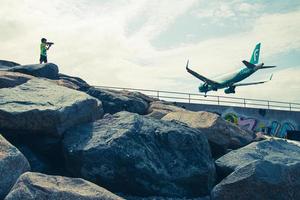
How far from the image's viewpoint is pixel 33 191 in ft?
17.3

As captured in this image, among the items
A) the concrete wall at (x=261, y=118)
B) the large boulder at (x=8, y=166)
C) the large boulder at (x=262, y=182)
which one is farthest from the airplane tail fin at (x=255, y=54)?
the large boulder at (x=8, y=166)

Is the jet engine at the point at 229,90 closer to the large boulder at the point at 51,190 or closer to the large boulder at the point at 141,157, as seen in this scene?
the large boulder at the point at 141,157

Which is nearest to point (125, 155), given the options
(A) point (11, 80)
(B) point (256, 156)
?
(B) point (256, 156)

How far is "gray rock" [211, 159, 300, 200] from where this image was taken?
23.7 ft

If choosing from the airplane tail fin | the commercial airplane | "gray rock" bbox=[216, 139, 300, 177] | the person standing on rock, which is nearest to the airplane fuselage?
the commercial airplane

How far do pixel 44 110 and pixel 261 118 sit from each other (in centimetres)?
3627

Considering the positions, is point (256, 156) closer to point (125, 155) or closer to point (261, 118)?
point (125, 155)

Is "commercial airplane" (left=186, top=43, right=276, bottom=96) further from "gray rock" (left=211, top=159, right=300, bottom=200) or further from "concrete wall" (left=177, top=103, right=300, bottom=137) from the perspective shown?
"gray rock" (left=211, top=159, right=300, bottom=200)

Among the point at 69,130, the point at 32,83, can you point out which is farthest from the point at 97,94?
the point at 69,130

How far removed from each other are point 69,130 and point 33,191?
336 cm

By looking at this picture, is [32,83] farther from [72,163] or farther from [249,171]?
[249,171]

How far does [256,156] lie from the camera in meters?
9.32

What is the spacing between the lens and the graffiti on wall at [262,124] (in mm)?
39438

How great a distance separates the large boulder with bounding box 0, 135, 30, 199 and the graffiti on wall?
110ft
